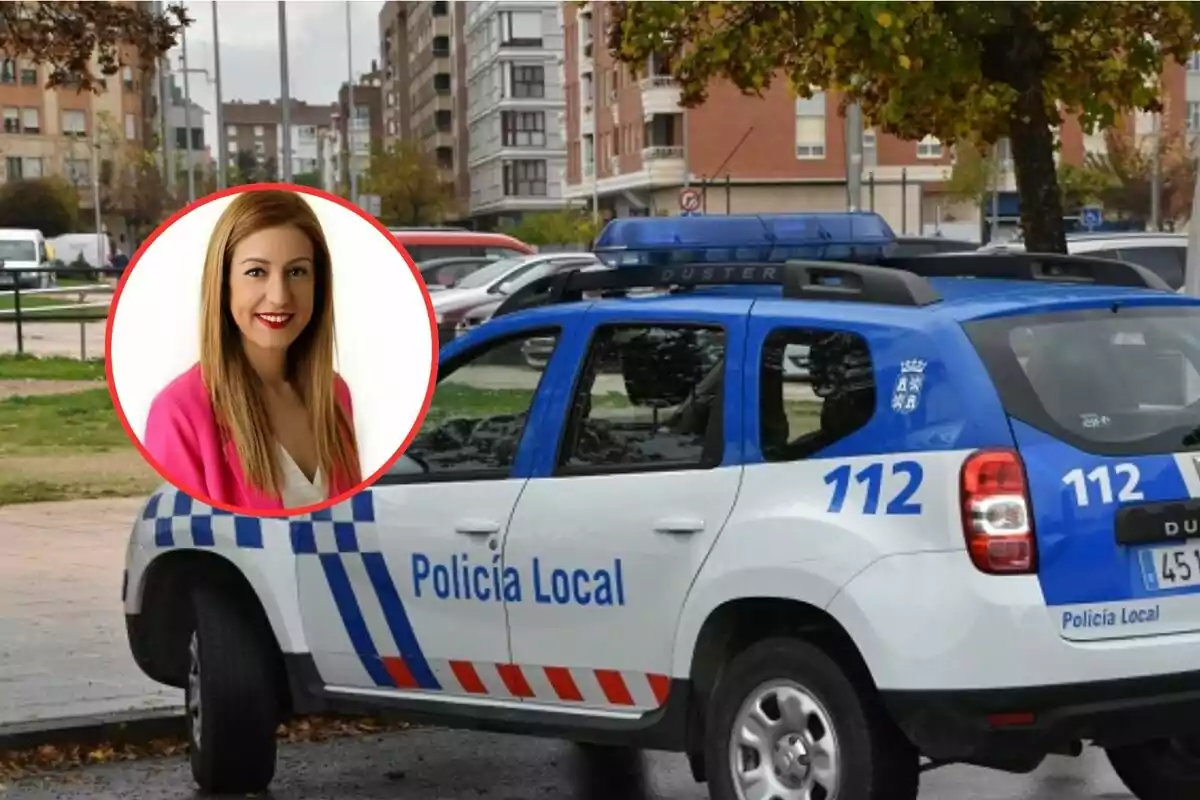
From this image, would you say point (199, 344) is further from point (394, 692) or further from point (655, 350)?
point (394, 692)

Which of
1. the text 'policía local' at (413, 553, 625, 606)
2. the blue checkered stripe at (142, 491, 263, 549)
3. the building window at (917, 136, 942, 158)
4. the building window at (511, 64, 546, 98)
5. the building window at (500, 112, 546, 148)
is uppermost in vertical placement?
the building window at (511, 64, 546, 98)

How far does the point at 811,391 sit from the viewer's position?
5746mm

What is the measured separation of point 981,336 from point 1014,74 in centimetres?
690

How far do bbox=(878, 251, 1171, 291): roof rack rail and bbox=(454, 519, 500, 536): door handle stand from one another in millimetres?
1499

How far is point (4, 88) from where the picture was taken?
376ft

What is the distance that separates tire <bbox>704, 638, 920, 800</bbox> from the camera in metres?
5.43

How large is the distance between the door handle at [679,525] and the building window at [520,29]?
106 metres

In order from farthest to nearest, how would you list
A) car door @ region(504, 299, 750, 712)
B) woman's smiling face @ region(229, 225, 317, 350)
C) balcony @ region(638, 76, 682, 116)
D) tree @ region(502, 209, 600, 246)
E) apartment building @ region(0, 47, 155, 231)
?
apartment building @ region(0, 47, 155, 231), balcony @ region(638, 76, 682, 116), tree @ region(502, 209, 600, 246), car door @ region(504, 299, 750, 712), woman's smiling face @ region(229, 225, 317, 350)

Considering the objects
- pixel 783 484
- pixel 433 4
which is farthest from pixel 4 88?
pixel 783 484

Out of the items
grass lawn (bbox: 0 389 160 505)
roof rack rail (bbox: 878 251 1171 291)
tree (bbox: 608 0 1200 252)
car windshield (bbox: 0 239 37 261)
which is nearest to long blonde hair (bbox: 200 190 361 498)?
roof rack rail (bbox: 878 251 1171 291)

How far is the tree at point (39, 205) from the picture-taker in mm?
105188

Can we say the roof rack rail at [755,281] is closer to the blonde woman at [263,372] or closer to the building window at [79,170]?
the blonde woman at [263,372]

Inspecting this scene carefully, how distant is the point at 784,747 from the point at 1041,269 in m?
1.89

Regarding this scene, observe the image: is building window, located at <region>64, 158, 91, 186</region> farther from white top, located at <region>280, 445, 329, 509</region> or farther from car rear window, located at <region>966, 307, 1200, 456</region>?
white top, located at <region>280, 445, 329, 509</region>
